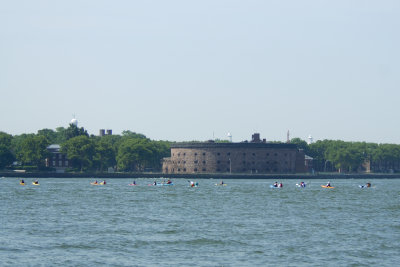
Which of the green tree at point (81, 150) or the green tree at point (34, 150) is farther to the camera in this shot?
the green tree at point (81, 150)

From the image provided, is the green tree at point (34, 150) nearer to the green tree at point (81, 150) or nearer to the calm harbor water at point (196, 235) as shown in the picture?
the green tree at point (81, 150)

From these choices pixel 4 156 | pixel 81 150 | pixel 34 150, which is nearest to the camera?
pixel 4 156

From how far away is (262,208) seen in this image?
7488cm

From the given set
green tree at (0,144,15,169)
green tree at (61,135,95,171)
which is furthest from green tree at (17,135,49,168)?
green tree at (61,135,95,171)

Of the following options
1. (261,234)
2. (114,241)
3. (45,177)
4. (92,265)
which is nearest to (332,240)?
(261,234)

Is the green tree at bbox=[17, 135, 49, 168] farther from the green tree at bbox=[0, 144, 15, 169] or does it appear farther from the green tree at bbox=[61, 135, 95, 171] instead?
the green tree at bbox=[61, 135, 95, 171]

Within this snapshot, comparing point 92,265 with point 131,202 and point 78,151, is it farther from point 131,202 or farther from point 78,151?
point 78,151

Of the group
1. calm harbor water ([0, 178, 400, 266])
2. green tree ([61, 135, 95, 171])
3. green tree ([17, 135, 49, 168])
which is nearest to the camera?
calm harbor water ([0, 178, 400, 266])

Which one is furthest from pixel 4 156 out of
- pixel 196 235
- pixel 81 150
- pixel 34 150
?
pixel 196 235

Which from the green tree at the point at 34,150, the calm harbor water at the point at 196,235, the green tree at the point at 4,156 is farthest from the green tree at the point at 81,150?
the calm harbor water at the point at 196,235

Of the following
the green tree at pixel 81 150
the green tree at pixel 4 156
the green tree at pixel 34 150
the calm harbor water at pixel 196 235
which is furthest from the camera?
the green tree at pixel 81 150

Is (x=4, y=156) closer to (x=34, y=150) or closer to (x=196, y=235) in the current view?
(x=34, y=150)

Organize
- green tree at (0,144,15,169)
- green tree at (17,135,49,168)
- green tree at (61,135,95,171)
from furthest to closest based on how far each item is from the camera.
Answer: green tree at (61,135,95,171) → green tree at (17,135,49,168) → green tree at (0,144,15,169)

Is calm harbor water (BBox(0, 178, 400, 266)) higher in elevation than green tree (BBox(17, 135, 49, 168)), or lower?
lower
